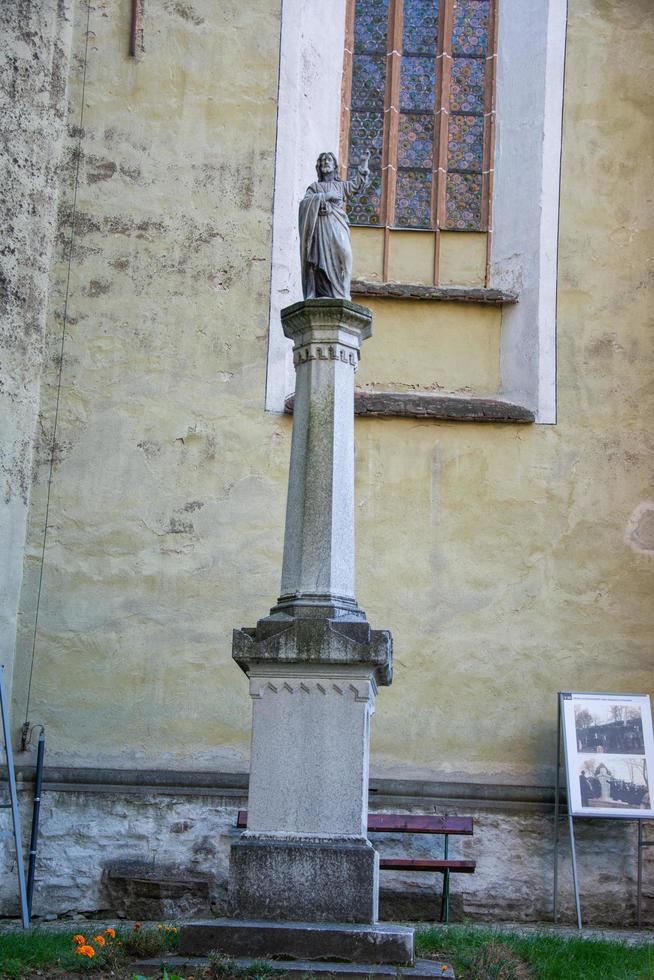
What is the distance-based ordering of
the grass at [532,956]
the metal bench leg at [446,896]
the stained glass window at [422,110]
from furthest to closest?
the stained glass window at [422,110] → the metal bench leg at [446,896] → the grass at [532,956]

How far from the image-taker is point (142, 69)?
12.0 metres

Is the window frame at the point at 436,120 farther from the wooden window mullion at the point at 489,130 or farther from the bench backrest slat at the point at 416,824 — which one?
the bench backrest slat at the point at 416,824

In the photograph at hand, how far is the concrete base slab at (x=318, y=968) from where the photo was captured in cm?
642

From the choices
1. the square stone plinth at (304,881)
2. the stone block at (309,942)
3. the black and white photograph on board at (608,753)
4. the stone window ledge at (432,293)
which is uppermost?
the stone window ledge at (432,293)

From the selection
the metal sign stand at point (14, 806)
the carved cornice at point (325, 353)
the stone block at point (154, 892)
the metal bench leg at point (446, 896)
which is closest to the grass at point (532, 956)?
the metal bench leg at point (446, 896)

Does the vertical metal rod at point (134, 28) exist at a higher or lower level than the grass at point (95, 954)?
higher

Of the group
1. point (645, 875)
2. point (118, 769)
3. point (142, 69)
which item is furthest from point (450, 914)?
point (142, 69)

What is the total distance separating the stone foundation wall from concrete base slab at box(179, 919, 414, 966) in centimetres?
365

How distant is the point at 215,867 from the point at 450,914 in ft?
5.71

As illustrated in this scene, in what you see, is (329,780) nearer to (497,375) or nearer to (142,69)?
(497,375)

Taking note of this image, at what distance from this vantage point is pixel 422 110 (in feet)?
42.0

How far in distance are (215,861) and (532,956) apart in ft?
11.4

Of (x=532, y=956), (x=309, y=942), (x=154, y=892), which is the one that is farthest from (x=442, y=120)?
(x=309, y=942)

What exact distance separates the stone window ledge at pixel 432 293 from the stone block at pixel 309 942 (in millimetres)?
6430
